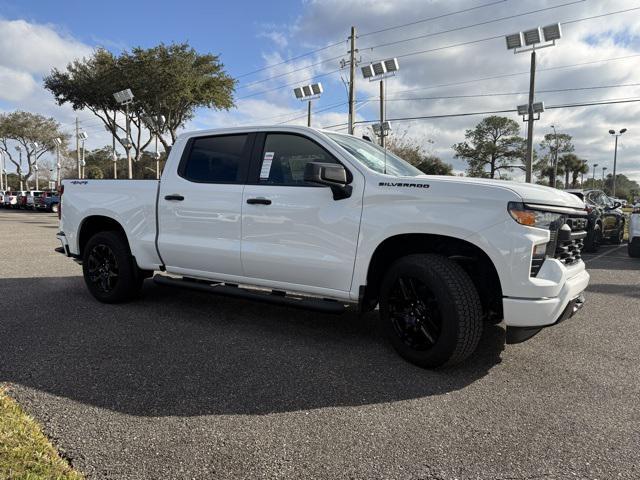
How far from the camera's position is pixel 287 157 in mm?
4402

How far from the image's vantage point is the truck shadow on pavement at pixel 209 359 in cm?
320

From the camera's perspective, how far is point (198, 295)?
6141mm

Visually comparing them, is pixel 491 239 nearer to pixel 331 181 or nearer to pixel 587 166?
pixel 331 181

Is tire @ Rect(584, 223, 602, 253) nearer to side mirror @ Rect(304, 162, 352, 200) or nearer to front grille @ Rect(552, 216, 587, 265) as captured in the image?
front grille @ Rect(552, 216, 587, 265)

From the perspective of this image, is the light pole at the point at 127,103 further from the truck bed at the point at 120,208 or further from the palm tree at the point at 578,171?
the palm tree at the point at 578,171

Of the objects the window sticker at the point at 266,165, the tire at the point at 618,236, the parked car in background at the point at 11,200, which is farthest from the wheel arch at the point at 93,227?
A: the parked car in background at the point at 11,200

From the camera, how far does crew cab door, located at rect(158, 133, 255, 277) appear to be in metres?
4.57

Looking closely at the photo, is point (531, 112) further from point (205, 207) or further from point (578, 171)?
point (578, 171)

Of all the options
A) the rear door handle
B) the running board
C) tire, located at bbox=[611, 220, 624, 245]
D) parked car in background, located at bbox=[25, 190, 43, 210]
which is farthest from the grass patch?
parked car in background, located at bbox=[25, 190, 43, 210]

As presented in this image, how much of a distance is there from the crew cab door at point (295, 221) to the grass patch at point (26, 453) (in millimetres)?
2164

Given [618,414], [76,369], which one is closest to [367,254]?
[618,414]

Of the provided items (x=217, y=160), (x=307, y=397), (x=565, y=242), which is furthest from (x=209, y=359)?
(x=565, y=242)

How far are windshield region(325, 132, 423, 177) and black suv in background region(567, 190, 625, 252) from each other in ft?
29.0

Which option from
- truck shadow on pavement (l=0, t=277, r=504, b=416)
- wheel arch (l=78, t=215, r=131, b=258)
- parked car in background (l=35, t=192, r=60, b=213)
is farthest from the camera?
parked car in background (l=35, t=192, r=60, b=213)
